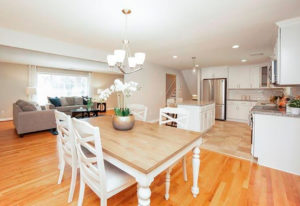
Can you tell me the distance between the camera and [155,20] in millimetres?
2127

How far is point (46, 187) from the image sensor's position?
1.79 meters

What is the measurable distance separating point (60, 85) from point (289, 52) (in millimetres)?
8140

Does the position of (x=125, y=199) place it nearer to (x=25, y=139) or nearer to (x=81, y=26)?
(x=81, y=26)

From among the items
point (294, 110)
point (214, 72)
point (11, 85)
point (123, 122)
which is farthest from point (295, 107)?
point (11, 85)

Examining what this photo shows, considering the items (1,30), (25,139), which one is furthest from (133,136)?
(25,139)

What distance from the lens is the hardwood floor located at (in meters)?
1.59

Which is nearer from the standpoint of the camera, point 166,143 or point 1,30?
point 166,143

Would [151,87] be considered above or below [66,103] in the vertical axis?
above

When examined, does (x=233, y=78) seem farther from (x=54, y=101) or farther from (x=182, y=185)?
(x=54, y=101)

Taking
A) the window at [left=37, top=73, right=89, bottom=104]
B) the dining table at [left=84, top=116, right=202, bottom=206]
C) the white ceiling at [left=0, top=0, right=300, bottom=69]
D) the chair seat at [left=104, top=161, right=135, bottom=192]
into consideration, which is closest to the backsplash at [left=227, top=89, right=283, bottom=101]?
the white ceiling at [left=0, top=0, right=300, bottom=69]

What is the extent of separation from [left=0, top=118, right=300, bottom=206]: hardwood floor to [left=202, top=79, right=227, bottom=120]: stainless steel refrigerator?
3.59 meters

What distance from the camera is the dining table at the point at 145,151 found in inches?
39.2

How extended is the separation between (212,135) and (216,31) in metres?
2.60

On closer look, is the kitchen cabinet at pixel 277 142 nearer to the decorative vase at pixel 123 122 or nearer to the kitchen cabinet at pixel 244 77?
the decorative vase at pixel 123 122
